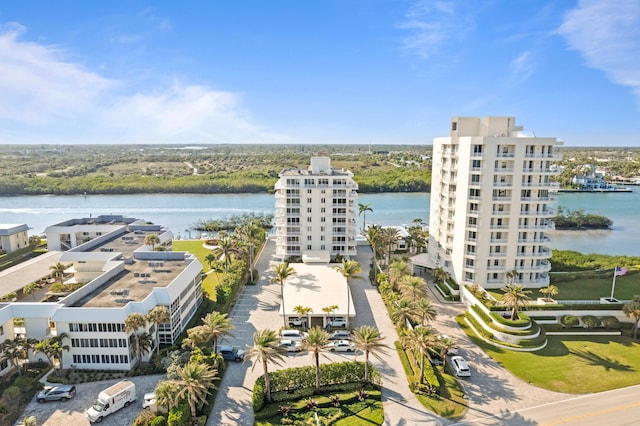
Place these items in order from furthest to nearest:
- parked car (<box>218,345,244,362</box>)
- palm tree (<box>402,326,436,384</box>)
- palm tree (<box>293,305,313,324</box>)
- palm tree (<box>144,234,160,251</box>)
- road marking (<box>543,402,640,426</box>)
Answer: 1. palm tree (<box>144,234,160,251</box>)
2. palm tree (<box>293,305,313,324</box>)
3. parked car (<box>218,345,244,362</box>)
4. palm tree (<box>402,326,436,384</box>)
5. road marking (<box>543,402,640,426</box>)

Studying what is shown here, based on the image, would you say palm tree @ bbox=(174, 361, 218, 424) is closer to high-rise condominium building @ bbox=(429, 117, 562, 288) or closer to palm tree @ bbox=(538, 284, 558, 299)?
high-rise condominium building @ bbox=(429, 117, 562, 288)

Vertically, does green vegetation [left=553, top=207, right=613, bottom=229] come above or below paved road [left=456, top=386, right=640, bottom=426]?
above

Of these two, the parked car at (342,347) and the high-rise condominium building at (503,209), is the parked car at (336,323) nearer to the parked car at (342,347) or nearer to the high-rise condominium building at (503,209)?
the parked car at (342,347)

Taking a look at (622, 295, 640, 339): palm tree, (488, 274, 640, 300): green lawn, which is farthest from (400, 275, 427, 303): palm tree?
(622, 295, 640, 339): palm tree

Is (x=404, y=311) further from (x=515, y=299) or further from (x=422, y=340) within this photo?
(x=515, y=299)

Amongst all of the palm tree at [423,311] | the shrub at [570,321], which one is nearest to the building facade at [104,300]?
the palm tree at [423,311]

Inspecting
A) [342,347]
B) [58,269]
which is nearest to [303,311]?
[342,347]

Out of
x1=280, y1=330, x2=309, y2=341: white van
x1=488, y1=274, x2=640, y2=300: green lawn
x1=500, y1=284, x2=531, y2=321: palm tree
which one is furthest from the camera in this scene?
x1=488, y1=274, x2=640, y2=300: green lawn
